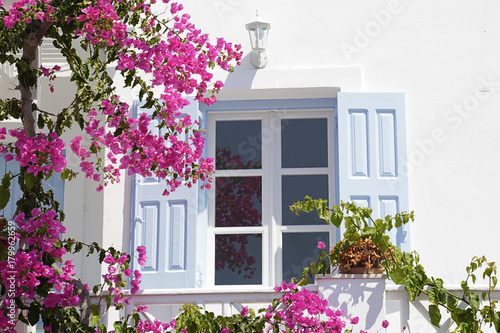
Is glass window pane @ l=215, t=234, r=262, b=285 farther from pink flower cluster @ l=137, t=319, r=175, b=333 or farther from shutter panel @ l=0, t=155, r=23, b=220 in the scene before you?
shutter panel @ l=0, t=155, r=23, b=220

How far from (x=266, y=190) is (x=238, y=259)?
596 millimetres

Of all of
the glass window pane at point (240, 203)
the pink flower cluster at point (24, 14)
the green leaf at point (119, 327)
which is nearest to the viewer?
the pink flower cluster at point (24, 14)

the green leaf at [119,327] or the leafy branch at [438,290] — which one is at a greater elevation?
the leafy branch at [438,290]

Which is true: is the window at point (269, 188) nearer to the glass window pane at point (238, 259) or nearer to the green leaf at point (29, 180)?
the glass window pane at point (238, 259)

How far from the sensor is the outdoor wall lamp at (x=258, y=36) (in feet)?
21.0

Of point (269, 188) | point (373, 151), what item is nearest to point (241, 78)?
point (269, 188)

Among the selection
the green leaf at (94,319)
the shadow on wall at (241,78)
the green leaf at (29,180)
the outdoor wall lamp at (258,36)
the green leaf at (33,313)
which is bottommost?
the green leaf at (94,319)

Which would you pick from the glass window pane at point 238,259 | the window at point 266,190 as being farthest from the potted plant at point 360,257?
the glass window pane at point 238,259

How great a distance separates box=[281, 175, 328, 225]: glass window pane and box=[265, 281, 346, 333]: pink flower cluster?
189 centimetres

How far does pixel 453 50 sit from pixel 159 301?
318 cm

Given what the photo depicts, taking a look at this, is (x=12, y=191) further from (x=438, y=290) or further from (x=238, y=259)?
(x=438, y=290)

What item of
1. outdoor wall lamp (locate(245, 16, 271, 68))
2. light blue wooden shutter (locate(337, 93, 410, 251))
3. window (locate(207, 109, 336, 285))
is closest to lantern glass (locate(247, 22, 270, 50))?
outdoor wall lamp (locate(245, 16, 271, 68))

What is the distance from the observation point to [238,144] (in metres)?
6.64

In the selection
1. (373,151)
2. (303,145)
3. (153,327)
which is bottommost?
(153,327)
